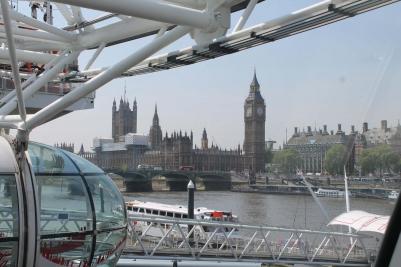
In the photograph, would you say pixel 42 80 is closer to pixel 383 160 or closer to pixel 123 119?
pixel 383 160

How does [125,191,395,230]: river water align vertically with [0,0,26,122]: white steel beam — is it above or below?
below

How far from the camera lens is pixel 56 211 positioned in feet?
15.0

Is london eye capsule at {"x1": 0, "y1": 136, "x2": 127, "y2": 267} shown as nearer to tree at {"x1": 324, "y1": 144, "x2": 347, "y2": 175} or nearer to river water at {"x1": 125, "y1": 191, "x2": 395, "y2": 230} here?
river water at {"x1": 125, "y1": 191, "x2": 395, "y2": 230}

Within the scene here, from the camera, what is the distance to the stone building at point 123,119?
136 metres

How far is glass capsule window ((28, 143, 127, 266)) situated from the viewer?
14.8 ft

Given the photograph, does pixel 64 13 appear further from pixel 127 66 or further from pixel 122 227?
pixel 122 227

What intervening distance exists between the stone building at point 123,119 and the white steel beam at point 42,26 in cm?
12547

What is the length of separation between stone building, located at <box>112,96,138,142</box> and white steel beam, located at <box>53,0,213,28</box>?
128 meters

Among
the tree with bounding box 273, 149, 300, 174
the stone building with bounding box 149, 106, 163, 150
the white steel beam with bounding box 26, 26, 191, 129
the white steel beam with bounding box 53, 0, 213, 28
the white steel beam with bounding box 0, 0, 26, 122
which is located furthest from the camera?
the stone building with bounding box 149, 106, 163, 150

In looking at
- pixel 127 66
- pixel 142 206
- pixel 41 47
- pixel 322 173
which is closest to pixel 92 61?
pixel 41 47

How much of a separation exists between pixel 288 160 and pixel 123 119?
445ft

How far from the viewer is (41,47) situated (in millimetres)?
9984

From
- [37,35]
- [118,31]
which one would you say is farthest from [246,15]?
[37,35]

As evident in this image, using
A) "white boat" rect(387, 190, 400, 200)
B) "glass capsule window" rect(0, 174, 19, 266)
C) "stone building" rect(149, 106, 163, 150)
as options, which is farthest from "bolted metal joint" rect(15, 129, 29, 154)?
"stone building" rect(149, 106, 163, 150)
